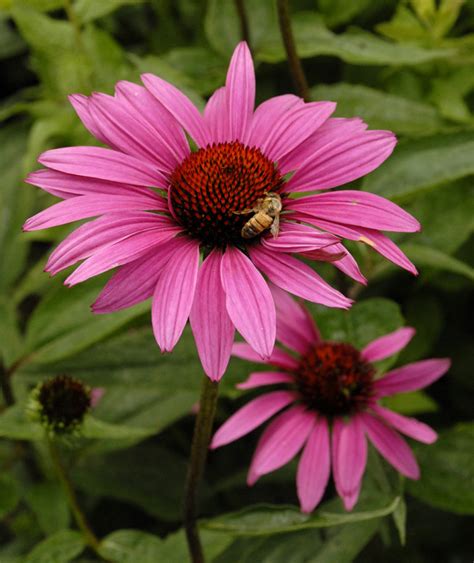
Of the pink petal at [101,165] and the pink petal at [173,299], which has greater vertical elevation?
the pink petal at [101,165]

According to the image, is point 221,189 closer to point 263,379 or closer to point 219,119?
point 219,119

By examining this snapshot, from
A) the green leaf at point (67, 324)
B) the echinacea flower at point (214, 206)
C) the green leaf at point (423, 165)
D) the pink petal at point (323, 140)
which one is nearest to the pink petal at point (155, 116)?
the echinacea flower at point (214, 206)

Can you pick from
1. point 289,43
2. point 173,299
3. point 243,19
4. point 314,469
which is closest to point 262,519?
point 314,469

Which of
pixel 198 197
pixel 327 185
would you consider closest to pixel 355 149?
pixel 327 185

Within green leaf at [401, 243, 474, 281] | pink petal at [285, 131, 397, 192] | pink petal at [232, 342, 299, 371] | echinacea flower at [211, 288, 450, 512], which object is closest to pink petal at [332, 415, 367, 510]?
echinacea flower at [211, 288, 450, 512]

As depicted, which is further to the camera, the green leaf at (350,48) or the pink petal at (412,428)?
the green leaf at (350,48)

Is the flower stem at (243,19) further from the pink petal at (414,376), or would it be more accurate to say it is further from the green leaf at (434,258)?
the pink petal at (414,376)

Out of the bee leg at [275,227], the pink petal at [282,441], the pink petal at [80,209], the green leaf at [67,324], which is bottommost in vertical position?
the pink petal at [282,441]
